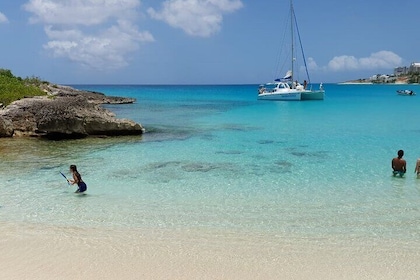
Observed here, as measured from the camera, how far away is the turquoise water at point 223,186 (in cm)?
928

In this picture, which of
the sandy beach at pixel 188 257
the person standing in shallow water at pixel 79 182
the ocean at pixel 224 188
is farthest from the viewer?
the person standing in shallow water at pixel 79 182

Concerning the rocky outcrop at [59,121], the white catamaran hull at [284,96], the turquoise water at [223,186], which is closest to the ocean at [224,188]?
the turquoise water at [223,186]

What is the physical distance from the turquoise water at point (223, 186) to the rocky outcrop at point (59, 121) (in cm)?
99

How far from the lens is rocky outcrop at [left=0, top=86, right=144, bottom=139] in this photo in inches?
842

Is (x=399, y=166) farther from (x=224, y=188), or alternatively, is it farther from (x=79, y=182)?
(x=79, y=182)

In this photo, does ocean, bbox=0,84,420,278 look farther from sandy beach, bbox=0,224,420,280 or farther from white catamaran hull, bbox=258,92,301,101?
white catamaran hull, bbox=258,92,301,101

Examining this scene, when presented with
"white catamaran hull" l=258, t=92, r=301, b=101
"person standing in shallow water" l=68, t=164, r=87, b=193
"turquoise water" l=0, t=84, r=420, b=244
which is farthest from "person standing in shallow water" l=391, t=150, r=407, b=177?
"white catamaran hull" l=258, t=92, r=301, b=101

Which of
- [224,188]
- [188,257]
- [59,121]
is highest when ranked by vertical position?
[59,121]

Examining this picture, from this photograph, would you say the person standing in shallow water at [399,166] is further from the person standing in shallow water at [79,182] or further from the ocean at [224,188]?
the person standing in shallow water at [79,182]

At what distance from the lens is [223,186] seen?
12.3 metres

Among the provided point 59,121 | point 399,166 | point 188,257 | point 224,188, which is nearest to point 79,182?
point 224,188

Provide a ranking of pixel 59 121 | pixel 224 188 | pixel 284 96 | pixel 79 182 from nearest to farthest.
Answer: pixel 79 182
pixel 224 188
pixel 59 121
pixel 284 96

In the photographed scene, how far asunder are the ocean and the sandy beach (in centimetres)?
32

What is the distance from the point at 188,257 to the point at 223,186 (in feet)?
16.1
